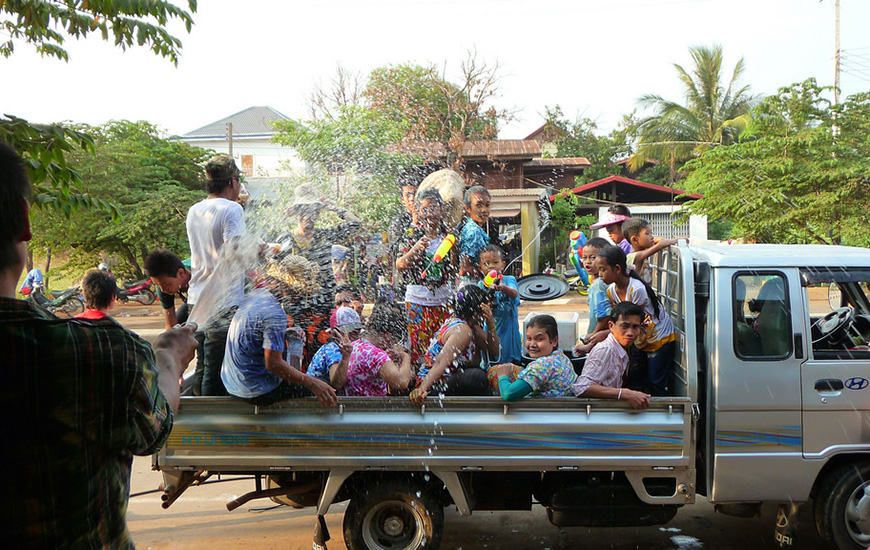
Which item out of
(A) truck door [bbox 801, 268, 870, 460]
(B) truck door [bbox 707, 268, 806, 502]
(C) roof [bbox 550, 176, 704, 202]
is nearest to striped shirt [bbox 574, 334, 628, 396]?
(B) truck door [bbox 707, 268, 806, 502]

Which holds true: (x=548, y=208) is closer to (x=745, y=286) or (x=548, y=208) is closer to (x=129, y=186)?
(x=129, y=186)

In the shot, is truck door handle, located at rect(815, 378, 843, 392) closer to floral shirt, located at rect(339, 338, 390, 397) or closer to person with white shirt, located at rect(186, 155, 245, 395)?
floral shirt, located at rect(339, 338, 390, 397)

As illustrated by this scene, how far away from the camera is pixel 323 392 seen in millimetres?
3766

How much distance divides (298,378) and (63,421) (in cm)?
230

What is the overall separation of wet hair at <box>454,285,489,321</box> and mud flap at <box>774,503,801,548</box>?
227 cm

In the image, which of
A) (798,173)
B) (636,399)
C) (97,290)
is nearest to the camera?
(636,399)

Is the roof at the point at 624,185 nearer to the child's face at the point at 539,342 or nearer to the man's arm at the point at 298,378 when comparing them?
the child's face at the point at 539,342

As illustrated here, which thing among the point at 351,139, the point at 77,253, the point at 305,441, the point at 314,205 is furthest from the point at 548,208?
the point at 305,441

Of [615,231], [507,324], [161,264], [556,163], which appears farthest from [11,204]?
[556,163]

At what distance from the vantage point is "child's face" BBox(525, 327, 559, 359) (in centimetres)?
420

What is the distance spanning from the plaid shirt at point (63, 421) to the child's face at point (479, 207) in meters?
4.02

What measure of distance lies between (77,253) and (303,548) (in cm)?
2233

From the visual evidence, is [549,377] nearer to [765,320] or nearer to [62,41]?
[765,320]

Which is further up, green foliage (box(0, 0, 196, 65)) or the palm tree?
the palm tree
